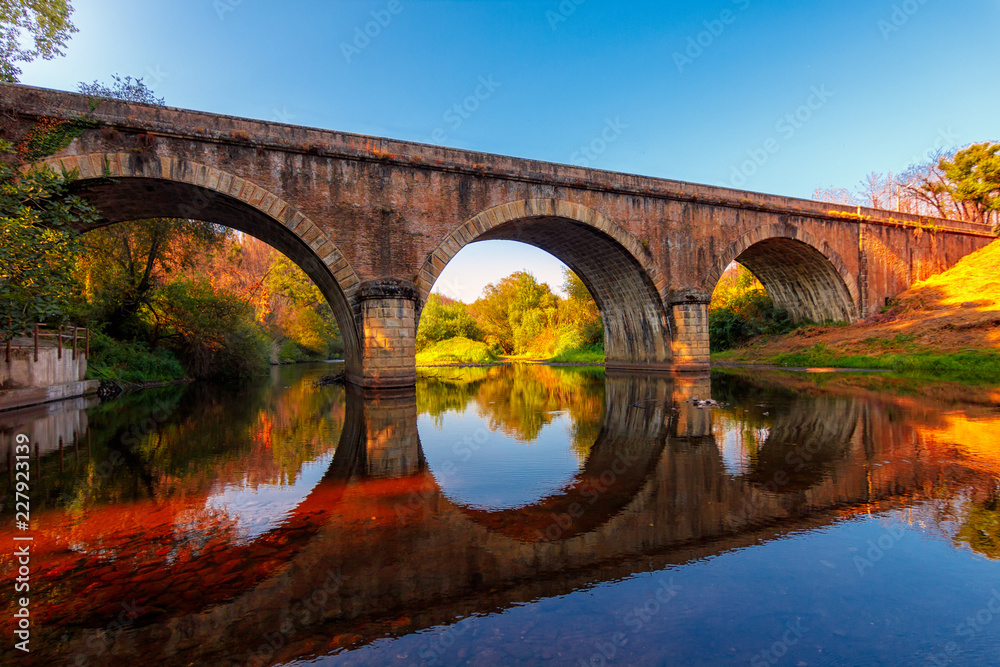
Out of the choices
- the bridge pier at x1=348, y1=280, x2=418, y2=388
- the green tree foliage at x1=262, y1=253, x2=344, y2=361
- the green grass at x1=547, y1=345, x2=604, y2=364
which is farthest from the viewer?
the green tree foliage at x1=262, y1=253, x2=344, y2=361

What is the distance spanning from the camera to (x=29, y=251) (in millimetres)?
8562

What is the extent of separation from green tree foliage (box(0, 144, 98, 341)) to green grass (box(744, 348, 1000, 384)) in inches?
802

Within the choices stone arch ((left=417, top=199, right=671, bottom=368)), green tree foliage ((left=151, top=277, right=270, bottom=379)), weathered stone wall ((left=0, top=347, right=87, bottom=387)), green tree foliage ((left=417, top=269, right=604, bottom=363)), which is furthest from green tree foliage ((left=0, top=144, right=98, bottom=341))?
green tree foliage ((left=417, top=269, right=604, bottom=363))

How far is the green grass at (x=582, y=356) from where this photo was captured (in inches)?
1162

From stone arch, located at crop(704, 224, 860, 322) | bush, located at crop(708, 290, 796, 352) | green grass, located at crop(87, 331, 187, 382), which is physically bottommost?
green grass, located at crop(87, 331, 187, 382)

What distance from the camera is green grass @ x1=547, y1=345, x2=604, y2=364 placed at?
2951cm

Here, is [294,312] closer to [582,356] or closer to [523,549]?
[582,356]

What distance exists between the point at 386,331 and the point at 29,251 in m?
6.92

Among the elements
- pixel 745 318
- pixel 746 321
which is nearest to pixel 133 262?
pixel 746 321

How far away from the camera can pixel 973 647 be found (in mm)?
2188

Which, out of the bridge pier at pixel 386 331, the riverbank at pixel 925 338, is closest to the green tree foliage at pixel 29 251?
the bridge pier at pixel 386 331

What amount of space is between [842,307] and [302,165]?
22.9 metres

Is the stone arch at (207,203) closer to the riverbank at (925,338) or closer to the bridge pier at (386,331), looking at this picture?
the bridge pier at (386,331)

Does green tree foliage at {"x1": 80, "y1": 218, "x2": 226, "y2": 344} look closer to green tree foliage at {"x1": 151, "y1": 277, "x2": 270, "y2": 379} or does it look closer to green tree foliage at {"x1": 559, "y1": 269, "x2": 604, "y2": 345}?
green tree foliage at {"x1": 151, "y1": 277, "x2": 270, "y2": 379}
